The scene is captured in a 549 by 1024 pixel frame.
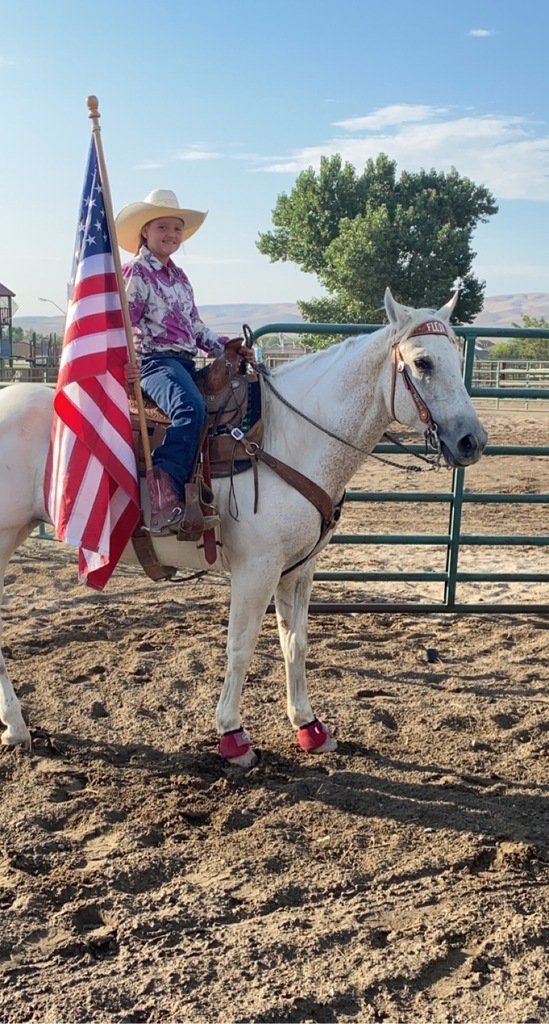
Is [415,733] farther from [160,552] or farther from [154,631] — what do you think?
[154,631]

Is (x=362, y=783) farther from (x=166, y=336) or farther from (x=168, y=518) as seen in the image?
(x=166, y=336)

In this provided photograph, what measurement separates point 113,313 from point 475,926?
2.79 m

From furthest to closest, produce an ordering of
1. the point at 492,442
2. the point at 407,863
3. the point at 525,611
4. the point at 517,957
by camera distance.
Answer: the point at 492,442, the point at 525,611, the point at 407,863, the point at 517,957

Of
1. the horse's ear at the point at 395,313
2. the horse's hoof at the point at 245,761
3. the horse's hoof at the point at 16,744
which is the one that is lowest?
the horse's hoof at the point at 16,744

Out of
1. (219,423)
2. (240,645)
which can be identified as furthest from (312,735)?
(219,423)

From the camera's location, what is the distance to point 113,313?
3.70 m

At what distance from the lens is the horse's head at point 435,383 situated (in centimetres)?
345

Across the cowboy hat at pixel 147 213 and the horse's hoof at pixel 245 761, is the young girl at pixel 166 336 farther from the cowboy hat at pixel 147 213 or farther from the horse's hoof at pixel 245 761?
the horse's hoof at pixel 245 761

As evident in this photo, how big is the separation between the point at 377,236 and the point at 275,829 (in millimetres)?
34637

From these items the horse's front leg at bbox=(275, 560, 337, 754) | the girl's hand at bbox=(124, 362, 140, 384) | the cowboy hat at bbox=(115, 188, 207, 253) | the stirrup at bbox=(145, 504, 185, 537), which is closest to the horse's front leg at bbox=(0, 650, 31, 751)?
the stirrup at bbox=(145, 504, 185, 537)

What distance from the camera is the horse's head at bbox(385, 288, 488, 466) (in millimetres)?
3447

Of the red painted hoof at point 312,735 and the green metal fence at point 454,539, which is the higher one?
the green metal fence at point 454,539

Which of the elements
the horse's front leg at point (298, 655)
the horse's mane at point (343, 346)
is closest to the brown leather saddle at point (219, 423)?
the horse's mane at point (343, 346)

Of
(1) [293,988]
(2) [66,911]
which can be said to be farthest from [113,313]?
(1) [293,988]
